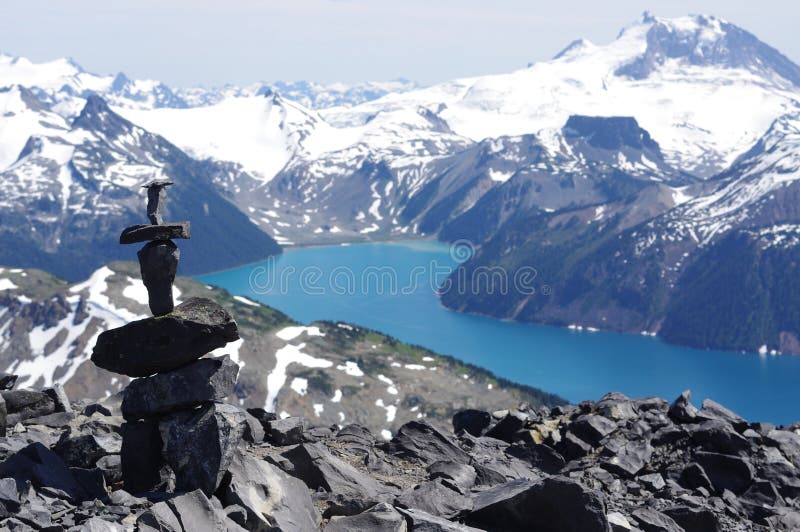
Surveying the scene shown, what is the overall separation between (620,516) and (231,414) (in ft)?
48.5

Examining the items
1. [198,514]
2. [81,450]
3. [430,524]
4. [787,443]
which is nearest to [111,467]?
[81,450]

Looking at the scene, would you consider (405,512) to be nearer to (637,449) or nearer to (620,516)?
(620,516)

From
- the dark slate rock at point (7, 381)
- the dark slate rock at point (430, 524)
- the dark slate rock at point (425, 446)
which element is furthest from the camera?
the dark slate rock at point (425, 446)

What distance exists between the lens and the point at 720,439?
1662 inches

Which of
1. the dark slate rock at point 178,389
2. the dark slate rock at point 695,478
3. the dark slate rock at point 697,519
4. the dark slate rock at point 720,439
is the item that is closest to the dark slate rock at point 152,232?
the dark slate rock at point 178,389

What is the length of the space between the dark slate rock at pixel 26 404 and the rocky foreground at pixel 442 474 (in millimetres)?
57

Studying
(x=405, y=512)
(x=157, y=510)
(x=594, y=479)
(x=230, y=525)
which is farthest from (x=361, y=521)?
(x=594, y=479)

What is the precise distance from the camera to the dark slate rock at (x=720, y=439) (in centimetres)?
4197

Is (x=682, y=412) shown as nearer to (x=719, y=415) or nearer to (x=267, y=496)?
(x=719, y=415)

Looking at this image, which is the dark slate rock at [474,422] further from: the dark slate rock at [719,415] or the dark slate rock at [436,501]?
the dark slate rock at [436,501]

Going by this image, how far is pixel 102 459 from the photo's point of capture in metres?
29.9

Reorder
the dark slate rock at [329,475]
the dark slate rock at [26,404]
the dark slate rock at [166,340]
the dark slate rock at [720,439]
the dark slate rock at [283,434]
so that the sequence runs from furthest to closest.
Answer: the dark slate rock at [720,439] → the dark slate rock at [283,434] → the dark slate rock at [26,404] → the dark slate rock at [329,475] → the dark slate rock at [166,340]

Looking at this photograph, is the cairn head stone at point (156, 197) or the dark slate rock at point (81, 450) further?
the dark slate rock at point (81, 450)

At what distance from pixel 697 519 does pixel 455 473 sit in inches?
382
